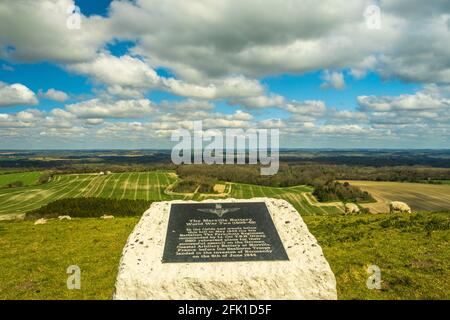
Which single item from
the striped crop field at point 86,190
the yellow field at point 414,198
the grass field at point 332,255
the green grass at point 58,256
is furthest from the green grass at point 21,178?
the yellow field at point 414,198

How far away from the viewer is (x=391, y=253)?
44.6 ft

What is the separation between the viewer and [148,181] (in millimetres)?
102312

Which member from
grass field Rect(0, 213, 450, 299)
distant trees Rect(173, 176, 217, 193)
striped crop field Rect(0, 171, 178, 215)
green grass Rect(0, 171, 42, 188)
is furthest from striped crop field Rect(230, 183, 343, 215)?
green grass Rect(0, 171, 42, 188)

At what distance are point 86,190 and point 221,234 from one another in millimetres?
87441

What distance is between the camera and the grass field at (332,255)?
10828 millimetres

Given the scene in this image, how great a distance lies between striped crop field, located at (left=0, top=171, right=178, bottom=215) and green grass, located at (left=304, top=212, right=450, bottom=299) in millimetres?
62872

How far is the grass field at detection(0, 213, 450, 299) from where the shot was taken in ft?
35.5

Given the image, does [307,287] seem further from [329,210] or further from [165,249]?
[329,210]

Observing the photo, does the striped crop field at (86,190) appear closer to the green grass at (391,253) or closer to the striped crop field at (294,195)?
the striped crop field at (294,195)

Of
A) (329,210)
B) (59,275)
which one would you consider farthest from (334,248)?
(329,210)

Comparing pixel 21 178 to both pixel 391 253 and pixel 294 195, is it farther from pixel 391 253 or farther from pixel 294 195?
pixel 391 253

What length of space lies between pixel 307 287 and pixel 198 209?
4.19m

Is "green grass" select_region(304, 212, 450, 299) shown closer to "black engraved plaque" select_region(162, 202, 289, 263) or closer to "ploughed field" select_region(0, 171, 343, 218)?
"black engraved plaque" select_region(162, 202, 289, 263)

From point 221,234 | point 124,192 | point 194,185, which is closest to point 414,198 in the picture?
point 194,185
